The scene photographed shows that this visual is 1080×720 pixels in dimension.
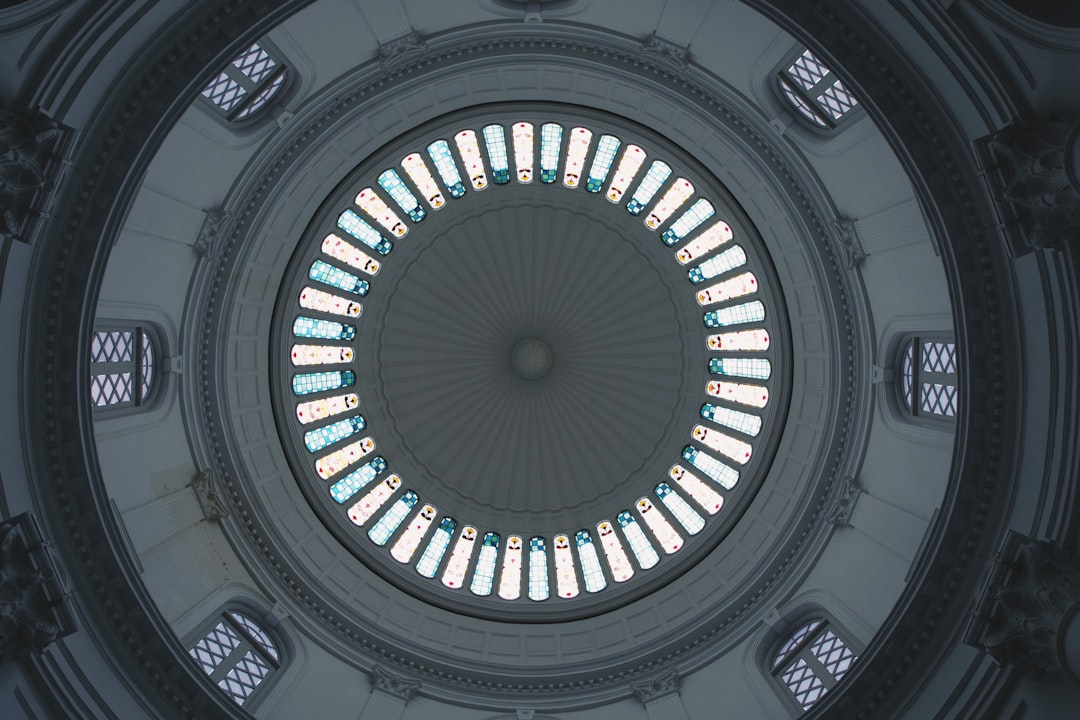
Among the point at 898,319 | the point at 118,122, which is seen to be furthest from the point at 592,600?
the point at 118,122

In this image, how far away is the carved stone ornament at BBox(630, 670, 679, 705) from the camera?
18.7 m

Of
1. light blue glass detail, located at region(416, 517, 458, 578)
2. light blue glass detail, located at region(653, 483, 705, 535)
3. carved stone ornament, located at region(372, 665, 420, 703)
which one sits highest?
light blue glass detail, located at region(653, 483, 705, 535)

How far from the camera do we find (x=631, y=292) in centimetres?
2617

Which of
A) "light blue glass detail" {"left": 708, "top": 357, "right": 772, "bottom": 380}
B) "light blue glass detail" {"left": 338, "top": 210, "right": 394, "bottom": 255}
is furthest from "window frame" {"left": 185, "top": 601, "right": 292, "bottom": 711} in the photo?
"light blue glass detail" {"left": 708, "top": 357, "right": 772, "bottom": 380}

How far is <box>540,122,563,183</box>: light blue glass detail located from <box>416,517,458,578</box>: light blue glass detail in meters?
3.69

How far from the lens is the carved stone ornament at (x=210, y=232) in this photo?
16875 mm

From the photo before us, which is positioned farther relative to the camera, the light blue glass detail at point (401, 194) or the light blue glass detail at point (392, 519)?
the light blue glass detail at point (392, 519)

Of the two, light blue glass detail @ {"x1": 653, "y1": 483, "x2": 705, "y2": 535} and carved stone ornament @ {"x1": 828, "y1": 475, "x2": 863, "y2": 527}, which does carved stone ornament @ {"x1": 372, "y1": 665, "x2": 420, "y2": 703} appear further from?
carved stone ornament @ {"x1": 828, "y1": 475, "x2": 863, "y2": 527}

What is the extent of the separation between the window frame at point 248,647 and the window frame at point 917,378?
15912mm

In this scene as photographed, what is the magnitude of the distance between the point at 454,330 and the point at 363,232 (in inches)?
203

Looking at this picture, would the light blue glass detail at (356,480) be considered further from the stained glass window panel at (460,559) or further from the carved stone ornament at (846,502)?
the carved stone ornament at (846,502)

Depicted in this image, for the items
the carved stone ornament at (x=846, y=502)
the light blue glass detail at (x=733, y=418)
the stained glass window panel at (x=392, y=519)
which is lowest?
the stained glass window panel at (x=392, y=519)

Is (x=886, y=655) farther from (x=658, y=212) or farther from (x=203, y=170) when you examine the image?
(x=203, y=170)

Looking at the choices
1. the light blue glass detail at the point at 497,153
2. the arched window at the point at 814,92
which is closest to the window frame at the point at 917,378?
the arched window at the point at 814,92
